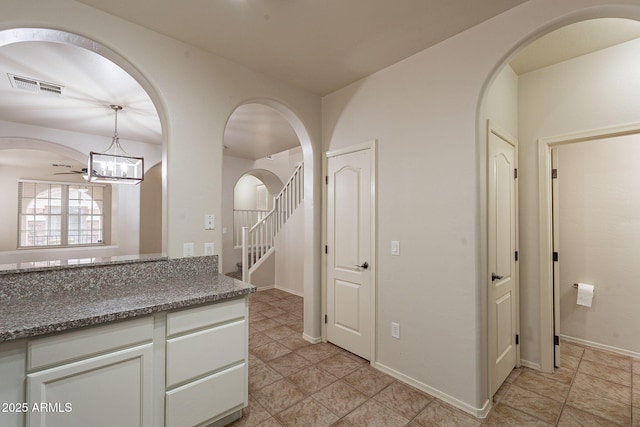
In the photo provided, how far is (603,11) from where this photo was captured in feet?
5.25

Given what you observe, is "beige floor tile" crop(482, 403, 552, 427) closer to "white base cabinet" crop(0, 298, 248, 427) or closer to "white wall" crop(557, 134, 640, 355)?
"white wall" crop(557, 134, 640, 355)

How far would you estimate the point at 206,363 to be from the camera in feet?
5.80

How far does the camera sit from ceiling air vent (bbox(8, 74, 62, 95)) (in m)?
2.88

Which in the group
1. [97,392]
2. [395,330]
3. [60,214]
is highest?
[60,214]

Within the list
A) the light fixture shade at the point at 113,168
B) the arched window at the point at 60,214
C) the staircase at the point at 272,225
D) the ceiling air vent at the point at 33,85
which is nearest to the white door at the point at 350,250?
the staircase at the point at 272,225

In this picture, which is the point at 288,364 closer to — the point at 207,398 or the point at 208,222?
the point at 207,398

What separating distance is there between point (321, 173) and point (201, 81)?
1.50m

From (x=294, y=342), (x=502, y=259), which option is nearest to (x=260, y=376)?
(x=294, y=342)

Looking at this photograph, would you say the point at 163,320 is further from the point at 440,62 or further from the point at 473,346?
the point at 440,62

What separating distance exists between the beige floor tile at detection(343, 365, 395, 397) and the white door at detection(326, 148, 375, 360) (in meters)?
0.19

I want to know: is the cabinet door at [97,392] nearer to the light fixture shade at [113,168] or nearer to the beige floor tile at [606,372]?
the light fixture shade at [113,168]

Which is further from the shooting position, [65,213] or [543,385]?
[65,213]

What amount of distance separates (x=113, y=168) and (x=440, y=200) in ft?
12.8

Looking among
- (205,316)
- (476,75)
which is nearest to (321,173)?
(476,75)
